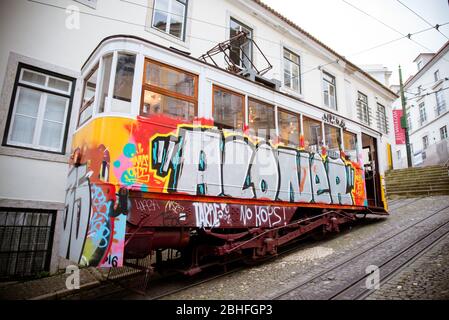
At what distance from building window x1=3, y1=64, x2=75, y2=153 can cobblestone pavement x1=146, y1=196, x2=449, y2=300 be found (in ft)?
13.2

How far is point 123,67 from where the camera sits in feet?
14.2

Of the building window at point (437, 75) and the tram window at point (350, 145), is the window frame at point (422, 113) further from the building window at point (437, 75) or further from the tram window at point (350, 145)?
the tram window at point (350, 145)

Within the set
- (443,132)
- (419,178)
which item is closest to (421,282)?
(419,178)

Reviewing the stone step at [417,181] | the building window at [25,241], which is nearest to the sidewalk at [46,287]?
the building window at [25,241]

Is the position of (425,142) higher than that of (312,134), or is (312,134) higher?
(425,142)

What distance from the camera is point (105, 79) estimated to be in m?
4.49

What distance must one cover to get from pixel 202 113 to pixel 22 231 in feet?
14.6

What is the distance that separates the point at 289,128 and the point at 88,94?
14.1 feet

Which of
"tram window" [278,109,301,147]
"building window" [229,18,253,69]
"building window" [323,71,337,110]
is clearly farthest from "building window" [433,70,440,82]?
"tram window" [278,109,301,147]

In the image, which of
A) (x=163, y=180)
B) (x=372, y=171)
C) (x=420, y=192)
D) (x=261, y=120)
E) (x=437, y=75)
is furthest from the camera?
(x=437, y=75)

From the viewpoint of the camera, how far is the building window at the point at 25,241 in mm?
5367

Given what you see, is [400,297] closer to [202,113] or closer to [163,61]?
[202,113]

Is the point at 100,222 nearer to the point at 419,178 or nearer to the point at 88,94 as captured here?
the point at 88,94

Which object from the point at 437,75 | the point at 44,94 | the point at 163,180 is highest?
the point at 437,75
